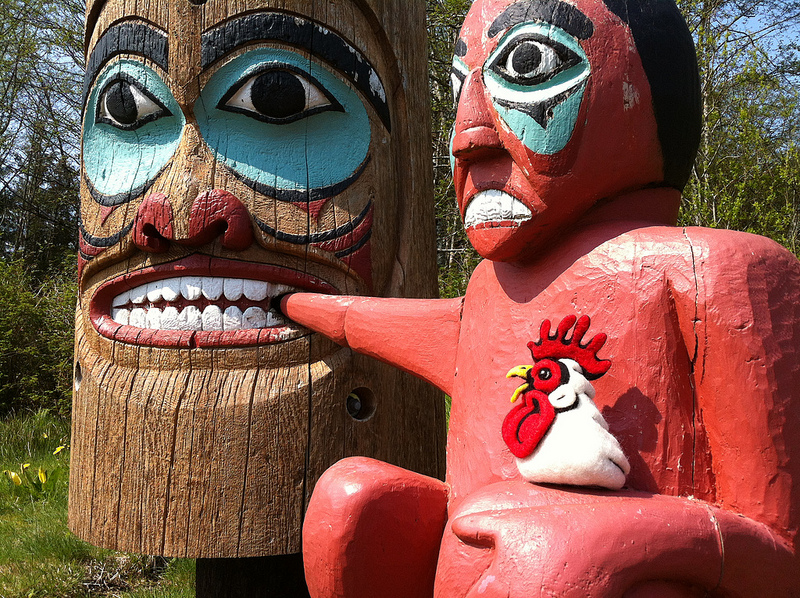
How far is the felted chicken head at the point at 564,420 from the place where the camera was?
1.35 metres

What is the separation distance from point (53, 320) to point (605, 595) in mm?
6114

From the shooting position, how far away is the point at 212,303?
7.11ft

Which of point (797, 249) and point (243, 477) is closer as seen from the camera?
point (243, 477)

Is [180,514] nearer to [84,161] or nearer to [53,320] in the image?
[84,161]

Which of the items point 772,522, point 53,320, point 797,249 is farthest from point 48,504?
point 797,249

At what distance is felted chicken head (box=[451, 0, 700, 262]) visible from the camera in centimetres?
152

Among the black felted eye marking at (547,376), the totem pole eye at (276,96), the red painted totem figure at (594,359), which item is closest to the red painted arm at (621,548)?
the red painted totem figure at (594,359)

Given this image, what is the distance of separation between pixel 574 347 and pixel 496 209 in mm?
339

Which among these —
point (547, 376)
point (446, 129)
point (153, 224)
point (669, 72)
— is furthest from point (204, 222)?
point (446, 129)

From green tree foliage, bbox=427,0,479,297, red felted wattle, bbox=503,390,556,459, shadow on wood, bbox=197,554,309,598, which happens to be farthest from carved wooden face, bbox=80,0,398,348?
green tree foliage, bbox=427,0,479,297

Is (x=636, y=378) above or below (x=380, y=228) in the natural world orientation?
below

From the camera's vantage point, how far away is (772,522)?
1344 millimetres

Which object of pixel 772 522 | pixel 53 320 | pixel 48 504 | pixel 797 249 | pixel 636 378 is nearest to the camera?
pixel 772 522

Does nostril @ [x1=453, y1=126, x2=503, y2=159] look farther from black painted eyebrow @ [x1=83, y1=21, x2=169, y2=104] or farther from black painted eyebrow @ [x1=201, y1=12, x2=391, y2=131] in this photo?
black painted eyebrow @ [x1=83, y1=21, x2=169, y2=104]
